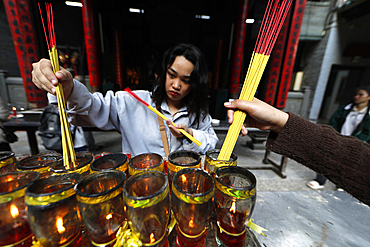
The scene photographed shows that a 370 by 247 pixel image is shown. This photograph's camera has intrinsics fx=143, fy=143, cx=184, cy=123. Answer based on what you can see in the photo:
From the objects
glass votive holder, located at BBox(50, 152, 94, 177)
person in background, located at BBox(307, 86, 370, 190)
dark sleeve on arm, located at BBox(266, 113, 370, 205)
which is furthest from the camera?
person in background, located at BBox(307, 86, 370, 190)

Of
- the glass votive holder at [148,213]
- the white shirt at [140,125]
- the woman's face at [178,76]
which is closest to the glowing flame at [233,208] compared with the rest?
the glass votive holder at [148,213]

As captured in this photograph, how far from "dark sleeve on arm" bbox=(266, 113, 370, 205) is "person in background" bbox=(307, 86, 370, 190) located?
234 centimetres

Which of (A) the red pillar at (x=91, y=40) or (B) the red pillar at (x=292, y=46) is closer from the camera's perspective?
(B) the red pillar at (x=292, y=46)

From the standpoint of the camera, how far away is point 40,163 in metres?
0.57

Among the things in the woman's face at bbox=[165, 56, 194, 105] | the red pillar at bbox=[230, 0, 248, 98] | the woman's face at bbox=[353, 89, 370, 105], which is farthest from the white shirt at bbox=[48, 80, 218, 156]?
the red pillar at bbox=[230, 0, 248, 98]

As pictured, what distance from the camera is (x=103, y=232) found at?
1.22 feet

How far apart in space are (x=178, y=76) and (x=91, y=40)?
4.58 m

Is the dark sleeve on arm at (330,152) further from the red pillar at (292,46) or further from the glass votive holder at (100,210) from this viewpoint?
the red pillar at (292,46)

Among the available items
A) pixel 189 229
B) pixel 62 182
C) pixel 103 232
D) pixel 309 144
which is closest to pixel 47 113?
pixel 62 182

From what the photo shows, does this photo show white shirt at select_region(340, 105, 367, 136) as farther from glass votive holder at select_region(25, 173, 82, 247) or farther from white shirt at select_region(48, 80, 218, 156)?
glass votive holder at select_region(25, 173, 82, 247)

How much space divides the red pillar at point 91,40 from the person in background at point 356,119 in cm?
597

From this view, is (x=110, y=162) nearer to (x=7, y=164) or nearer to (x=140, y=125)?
(x=7, y=164)

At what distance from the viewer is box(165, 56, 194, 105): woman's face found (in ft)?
3.79

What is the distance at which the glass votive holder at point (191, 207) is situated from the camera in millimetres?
357
